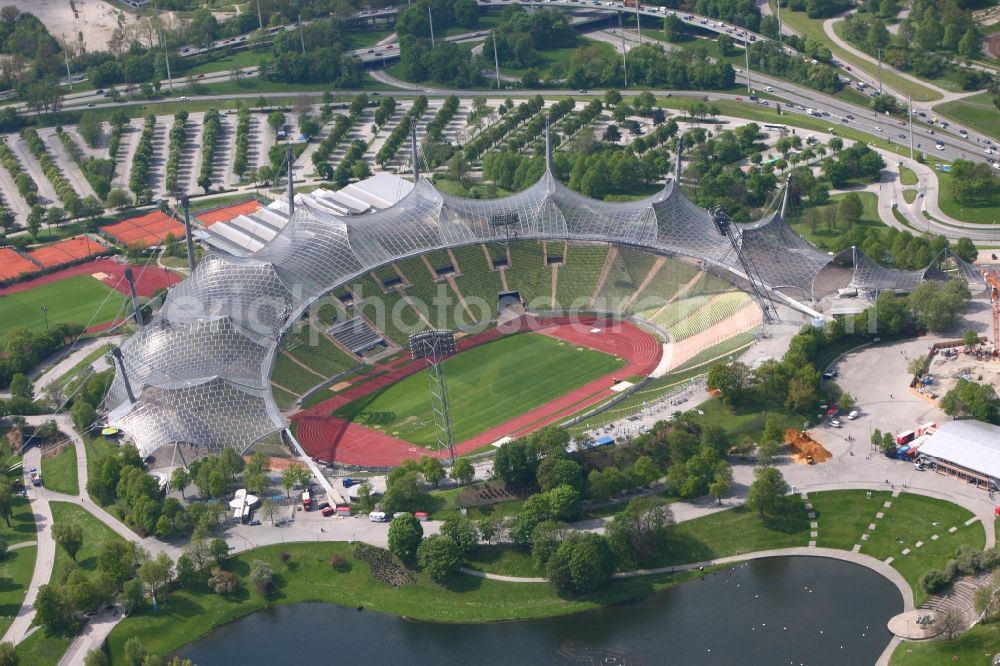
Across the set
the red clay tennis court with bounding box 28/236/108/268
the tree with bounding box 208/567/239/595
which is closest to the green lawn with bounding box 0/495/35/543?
the tree with bounding box 208/567/239/595

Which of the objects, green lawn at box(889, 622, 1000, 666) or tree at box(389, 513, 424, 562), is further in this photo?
tree at box(389, 513, 424, 562)

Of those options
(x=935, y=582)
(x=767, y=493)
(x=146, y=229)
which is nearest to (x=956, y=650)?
(x=935, y=582)

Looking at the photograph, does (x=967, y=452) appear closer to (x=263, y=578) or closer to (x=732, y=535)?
(x=732, y=535)

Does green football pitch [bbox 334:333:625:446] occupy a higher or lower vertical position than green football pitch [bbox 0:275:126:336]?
lower

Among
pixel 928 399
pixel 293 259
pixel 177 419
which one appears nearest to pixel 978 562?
pixel 928 399

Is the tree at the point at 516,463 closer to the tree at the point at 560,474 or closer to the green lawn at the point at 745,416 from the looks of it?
the tree at the point at 560,474

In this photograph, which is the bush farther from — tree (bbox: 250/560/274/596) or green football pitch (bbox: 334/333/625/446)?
tree (bbox: 250/560/274/596)
